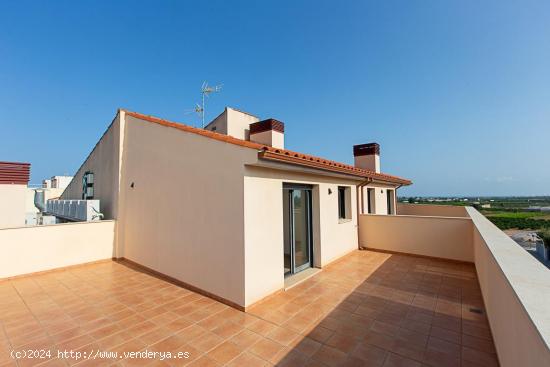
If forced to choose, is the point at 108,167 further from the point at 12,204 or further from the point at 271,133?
the point at 271,133

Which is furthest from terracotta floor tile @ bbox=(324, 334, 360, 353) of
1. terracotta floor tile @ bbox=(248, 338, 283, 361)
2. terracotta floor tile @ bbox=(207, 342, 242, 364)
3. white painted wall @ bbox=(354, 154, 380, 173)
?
white painted wall @ bbox=(354, 154, 380, 173)

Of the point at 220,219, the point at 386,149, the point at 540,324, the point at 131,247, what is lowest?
the point at 131,247

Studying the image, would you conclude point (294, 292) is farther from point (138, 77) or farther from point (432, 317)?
point (138, 77)

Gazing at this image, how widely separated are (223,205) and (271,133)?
14.8 ft

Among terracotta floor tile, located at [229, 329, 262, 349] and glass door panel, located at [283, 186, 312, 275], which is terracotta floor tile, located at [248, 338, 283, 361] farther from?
glass door panel, located at [283, 186, 312, 275]

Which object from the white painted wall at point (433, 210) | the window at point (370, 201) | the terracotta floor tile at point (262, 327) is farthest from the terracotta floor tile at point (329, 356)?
the white painted wall at point (433, 210)

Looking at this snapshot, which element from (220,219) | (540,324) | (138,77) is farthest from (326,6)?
(138,77)

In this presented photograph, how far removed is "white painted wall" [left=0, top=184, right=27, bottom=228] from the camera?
30.8 ft

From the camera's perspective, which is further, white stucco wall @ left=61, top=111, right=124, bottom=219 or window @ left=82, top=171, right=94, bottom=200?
window @ left=82, top=171, right=94, bottom=200

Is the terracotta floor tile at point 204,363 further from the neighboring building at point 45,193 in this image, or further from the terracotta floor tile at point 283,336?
the neighboring building at point 45,193

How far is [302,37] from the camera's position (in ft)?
34.2

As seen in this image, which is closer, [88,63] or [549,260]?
[88,63]

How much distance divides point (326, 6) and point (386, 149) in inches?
405

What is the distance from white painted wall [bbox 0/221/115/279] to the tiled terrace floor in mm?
602
